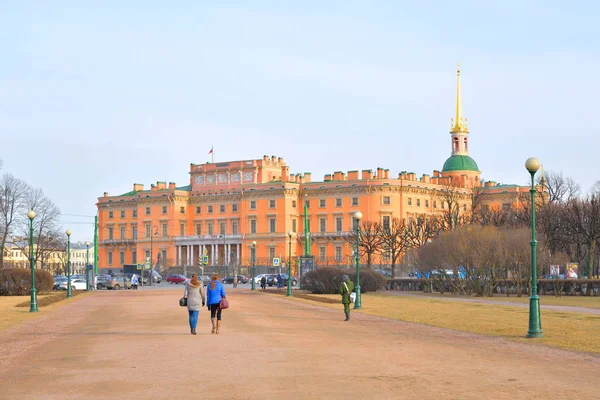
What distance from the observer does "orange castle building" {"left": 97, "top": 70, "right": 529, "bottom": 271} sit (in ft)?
431

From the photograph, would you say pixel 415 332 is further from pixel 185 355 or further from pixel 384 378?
pixel 384 378

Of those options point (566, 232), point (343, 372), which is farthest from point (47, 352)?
point (566, 232)

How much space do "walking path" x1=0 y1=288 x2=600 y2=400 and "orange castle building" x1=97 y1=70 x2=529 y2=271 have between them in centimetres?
9785

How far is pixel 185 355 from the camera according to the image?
64.2 feet

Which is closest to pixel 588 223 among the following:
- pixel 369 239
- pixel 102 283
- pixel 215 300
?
pixel 369 239

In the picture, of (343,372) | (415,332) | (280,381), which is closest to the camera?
(280,381)

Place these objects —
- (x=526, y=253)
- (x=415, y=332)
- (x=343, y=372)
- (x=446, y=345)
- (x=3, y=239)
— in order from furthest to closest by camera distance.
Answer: (x=3, y=239) < (x=526, y=253) < (x=415, y=332) < (x=446, y=345) < (x=343, y=372)

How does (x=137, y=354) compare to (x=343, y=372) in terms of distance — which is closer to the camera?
(x=343, y=372)

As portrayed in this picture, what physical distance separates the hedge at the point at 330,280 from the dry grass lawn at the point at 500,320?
1275 centimetres

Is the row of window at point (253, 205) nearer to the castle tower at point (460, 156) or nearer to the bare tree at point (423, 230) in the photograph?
the castle tower at point (460, 156)

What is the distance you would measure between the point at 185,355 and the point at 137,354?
3.58 ft

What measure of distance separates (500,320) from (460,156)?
109m

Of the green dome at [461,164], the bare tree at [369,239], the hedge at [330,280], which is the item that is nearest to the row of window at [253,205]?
the green dome at [461,164]

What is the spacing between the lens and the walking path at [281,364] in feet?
46.9
